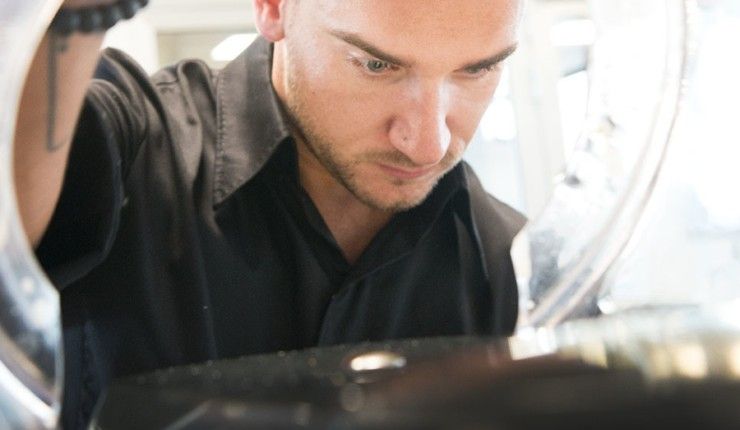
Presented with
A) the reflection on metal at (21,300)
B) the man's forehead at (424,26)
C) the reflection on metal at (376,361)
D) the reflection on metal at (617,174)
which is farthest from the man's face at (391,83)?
the reflection on metal at (376,361)

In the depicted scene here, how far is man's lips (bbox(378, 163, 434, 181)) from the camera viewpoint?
77 cm

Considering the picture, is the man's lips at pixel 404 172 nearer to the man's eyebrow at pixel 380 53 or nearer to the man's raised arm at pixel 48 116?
the man's eyebrow at pixel 380 53

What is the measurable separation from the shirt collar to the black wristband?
0.30 meters

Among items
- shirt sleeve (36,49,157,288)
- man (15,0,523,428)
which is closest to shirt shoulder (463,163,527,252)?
man (15,0,523,428)

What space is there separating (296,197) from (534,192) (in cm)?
73

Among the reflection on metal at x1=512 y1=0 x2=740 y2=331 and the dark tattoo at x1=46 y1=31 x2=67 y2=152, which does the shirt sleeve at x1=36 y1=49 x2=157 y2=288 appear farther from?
the reflection on metal at x1=512 y1=0 x2=740 y2=331

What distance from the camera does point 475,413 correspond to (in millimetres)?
155

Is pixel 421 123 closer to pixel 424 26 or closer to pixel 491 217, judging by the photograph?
pixel 424 26

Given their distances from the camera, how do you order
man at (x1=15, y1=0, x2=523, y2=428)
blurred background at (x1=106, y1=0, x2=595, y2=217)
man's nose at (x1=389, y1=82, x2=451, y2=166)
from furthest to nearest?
blurred background at (x1=106, y1=0, x2=595, y2=217), man's nose at (x1=389, y1=82, x2=451, y2=166), man at (x1=15, y1=0, x2=523, y2=428)

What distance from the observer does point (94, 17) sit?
380 millimetres

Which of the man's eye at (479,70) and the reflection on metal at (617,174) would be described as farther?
the man's eye at (479,70)

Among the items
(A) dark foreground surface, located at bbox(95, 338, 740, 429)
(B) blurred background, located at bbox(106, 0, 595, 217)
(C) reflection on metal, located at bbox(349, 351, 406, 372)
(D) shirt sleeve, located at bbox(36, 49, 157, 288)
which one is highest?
(A) dark foreground surface, located at bbox(95, 338, 740, 429)

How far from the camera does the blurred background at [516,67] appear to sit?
122 centimetres

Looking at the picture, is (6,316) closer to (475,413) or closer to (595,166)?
(475,413)
